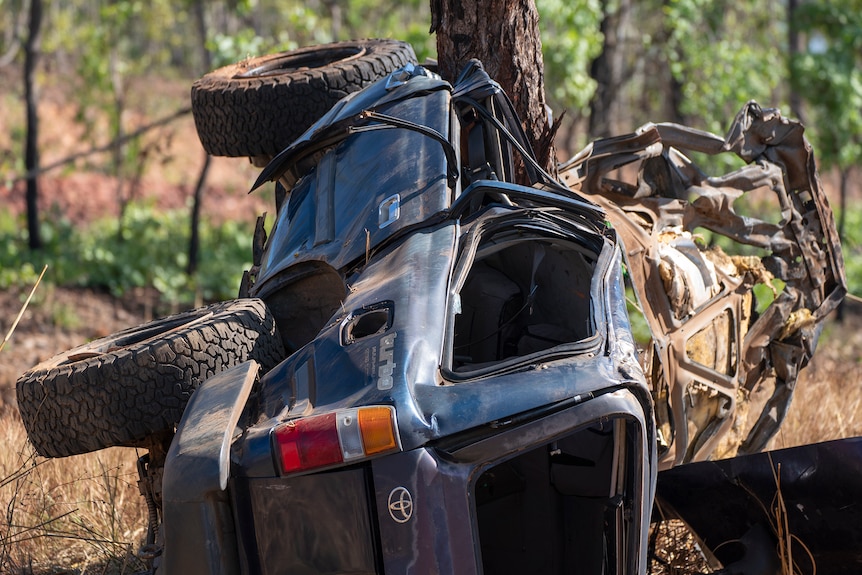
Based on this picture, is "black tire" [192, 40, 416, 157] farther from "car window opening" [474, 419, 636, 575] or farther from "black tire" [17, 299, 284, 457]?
"car window opening" [474, 419, 636, 575]

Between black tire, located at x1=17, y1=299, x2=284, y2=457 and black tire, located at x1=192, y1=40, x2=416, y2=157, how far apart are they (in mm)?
1526

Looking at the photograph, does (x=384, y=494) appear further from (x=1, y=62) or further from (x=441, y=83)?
(x=1, y=62)

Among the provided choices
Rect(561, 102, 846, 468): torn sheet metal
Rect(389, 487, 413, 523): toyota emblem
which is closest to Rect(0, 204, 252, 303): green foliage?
Rect(561, 102, 846, 468): torn sheet metal

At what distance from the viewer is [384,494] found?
2262 millimetres

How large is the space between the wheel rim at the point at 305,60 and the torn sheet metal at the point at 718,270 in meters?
1.56

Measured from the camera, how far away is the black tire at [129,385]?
9.58 ft

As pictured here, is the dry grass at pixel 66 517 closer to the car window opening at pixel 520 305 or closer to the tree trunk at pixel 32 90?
the car window opening at pixel 520 305

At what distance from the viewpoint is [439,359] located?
256 centimetres

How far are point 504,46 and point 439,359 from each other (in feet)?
7.99

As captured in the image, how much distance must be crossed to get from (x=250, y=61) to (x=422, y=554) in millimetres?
3705

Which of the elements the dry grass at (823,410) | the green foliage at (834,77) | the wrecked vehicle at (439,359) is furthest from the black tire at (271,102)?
the green foliage at (834,77)

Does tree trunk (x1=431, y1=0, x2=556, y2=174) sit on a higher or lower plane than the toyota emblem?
higher

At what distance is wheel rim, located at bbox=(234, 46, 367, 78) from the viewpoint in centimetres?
519

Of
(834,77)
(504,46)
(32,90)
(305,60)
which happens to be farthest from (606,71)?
(504,46)
